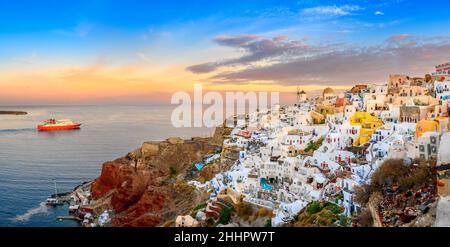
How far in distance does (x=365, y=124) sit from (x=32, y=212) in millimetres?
11920

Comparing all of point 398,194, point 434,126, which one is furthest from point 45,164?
point 398,194

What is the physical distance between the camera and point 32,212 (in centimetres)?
1462

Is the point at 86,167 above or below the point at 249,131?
below

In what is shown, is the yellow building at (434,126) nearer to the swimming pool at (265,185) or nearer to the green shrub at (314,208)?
the green shrub at (314,208)

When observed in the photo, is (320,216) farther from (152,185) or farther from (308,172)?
(152,185)

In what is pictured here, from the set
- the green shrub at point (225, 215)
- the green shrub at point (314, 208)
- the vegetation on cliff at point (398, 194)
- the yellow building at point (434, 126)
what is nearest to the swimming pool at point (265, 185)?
the green shrub at point (225, 215)

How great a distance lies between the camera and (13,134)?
3628 cm

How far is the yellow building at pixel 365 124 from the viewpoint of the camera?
37.9 feet

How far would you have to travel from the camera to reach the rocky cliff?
13.8 metres

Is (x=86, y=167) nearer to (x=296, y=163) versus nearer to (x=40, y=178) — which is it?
(x=40, y=178)

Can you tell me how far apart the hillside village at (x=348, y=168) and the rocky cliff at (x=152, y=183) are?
103 cm

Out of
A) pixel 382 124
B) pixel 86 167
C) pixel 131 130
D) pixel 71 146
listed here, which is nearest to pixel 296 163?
pixel 382 124
